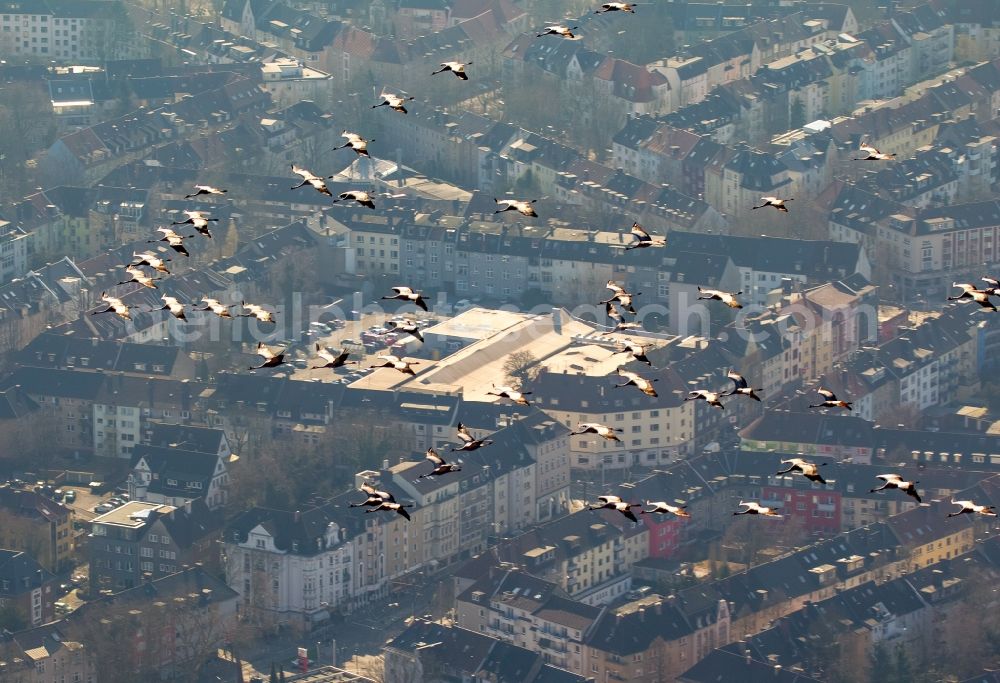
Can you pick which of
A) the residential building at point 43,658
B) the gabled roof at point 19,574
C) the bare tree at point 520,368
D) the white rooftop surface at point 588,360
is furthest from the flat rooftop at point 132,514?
the white rooftop surface at point 588,360

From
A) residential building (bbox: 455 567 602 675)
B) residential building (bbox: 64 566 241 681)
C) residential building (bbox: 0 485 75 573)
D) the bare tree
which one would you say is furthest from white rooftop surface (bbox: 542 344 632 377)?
residential building (bbox: 64 566 241 681)

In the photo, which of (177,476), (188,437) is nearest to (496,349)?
(188,437)

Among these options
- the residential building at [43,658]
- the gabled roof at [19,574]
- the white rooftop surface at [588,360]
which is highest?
the white rooftop surface at [588,360]

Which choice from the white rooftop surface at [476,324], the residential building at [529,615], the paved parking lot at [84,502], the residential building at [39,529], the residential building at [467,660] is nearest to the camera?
the residential building at [467,660]

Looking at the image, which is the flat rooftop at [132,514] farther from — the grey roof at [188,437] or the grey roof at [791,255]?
the grey roof at [791,255]

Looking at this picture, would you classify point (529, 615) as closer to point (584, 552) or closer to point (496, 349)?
point (584, 552)

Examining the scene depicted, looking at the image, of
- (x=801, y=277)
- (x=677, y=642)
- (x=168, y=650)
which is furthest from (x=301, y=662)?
(x=801, y=277)

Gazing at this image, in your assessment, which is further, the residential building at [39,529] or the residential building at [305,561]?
the residential building at [39,529]
